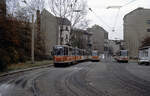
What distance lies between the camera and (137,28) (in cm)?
7719

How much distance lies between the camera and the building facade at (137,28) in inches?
2995

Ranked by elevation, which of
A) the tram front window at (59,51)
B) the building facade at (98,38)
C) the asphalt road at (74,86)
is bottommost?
the asphalt road at (74,86)

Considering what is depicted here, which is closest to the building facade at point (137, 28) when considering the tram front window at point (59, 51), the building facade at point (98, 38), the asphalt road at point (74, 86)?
the building facade at point (98, 38)

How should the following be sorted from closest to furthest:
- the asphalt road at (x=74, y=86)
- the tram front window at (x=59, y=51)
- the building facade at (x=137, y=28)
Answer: the asphalt road at (x=74, y=86)
the tram front window at (x=59, y=51)
the building facade at (x=137, y=28)

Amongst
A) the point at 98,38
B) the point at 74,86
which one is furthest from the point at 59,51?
the point at 98,38

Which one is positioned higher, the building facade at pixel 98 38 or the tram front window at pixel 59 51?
the building facade at pixel 98 38

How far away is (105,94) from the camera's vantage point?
31.3ft

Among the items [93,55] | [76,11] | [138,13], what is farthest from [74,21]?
[138,13]

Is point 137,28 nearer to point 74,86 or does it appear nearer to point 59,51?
point 59,51

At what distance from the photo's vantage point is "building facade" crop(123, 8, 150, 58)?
7606cm

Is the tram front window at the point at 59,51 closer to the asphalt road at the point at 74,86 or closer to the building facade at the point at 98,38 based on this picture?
the asphalt road at the point at 74,86

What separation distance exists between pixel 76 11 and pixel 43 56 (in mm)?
12492

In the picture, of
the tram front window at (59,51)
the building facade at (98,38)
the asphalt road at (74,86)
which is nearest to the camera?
the asphalt road at (74,86)

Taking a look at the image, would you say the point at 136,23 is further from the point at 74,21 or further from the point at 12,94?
the point at 12,94
